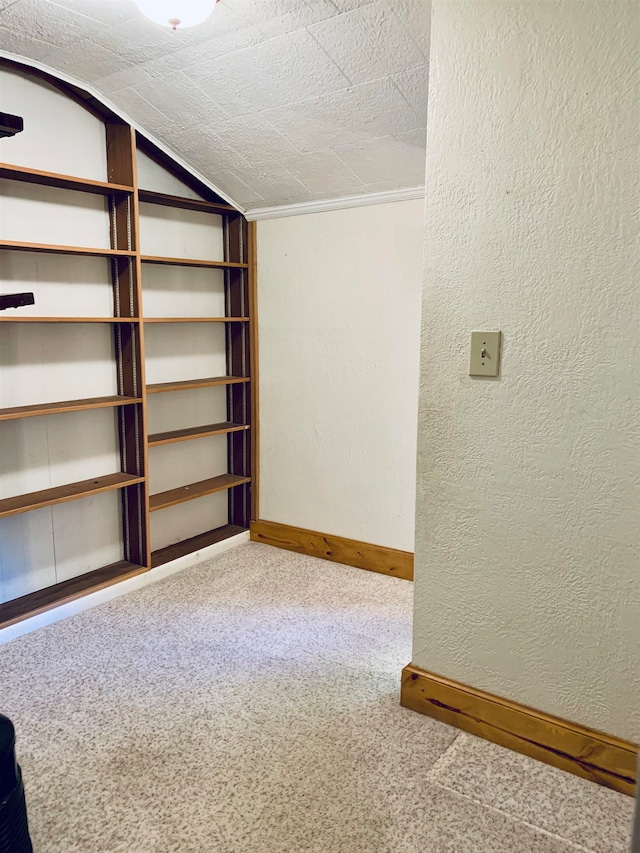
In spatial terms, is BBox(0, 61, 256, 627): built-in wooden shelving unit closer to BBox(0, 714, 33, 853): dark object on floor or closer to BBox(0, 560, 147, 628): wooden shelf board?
BBox(0, 560, 147, 628): wooden shelf board

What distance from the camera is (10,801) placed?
1281 millimetres

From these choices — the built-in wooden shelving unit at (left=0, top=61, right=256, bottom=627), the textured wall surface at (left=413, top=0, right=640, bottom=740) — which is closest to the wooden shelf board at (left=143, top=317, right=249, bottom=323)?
the built-in wooden shelving unit at (left=0, top=61, right=256, bottom=627)

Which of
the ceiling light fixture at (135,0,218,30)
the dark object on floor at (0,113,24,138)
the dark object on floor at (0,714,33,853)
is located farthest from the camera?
the dark object on floor at (0,113,24,138)

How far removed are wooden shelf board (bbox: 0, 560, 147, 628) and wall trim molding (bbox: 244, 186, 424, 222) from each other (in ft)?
6.09

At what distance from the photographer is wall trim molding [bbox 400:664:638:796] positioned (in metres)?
1.63

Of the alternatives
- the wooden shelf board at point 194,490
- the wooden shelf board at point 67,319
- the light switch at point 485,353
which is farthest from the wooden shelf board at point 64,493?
the light switch at point 485,353

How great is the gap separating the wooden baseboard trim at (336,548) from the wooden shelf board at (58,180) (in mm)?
1829

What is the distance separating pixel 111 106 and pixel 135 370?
110cm

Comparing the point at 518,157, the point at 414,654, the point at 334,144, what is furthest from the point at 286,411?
the point at 518,157

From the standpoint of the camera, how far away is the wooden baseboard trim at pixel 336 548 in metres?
3.03

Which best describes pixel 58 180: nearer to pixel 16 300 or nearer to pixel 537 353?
pixel 16 300

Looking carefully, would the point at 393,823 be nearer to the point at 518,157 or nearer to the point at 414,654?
the point at 414,654

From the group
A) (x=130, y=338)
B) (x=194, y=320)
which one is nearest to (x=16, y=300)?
(x=130, y=338)

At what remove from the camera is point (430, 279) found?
1805 millimetres
